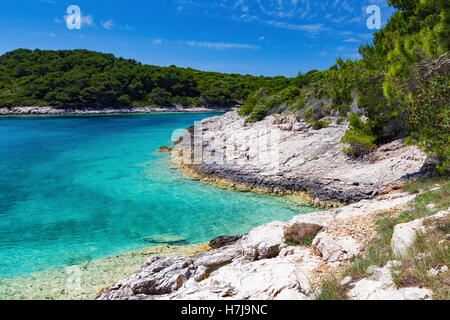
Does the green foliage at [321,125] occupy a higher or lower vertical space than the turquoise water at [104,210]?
higher

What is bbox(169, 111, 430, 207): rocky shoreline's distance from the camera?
1447cm

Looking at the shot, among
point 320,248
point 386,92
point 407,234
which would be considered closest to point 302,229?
point 320,248

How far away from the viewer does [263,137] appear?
24047 mm

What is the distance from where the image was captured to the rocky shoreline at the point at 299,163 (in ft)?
47.5

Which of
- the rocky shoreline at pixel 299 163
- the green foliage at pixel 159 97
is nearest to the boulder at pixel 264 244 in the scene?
the rocky shoreline at pixel 299 163

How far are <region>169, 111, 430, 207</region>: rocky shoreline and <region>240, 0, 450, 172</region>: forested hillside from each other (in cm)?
102

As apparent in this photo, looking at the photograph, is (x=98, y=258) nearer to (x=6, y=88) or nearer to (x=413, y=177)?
(x=413, y=177)

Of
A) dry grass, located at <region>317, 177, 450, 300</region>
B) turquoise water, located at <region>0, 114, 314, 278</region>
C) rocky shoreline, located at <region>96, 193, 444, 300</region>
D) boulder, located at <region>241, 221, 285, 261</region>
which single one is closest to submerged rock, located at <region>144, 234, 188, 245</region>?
turquoise water, located at <region>0, 114, 314, 278</region>

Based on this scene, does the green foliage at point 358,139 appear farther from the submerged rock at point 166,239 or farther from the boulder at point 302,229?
the submerged rock at point 166,239

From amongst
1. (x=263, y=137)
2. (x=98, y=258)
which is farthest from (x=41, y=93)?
(x=98, y=258)

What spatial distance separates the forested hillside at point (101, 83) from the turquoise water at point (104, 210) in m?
70.9

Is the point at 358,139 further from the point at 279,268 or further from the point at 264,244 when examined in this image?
the point at 279,268

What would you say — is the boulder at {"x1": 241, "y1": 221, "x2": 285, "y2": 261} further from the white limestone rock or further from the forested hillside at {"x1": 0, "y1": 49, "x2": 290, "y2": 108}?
the forested hillside at {"x1": 0, "y1": 49, "x2": 290, "y2": 108}

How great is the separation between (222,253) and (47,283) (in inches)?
220
